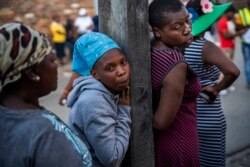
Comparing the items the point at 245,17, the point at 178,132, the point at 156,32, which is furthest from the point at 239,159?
the point at 245,17

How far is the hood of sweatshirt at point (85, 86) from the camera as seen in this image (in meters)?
2.15

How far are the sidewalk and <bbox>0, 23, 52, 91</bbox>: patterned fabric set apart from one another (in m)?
3.56

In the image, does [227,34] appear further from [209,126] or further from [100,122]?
[100,122]

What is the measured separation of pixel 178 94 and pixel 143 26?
1.28 feet

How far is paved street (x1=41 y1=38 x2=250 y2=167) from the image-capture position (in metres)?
4.98

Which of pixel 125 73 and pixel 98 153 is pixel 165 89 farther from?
pixel 98 153

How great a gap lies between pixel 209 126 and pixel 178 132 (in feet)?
2.57

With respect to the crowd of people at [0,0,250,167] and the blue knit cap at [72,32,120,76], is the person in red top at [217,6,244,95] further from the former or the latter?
the blue knit cap at [72,32,120,76]

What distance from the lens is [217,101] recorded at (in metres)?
3.17

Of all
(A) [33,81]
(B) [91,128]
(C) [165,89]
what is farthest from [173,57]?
(A) [33,81]

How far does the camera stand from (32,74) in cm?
165

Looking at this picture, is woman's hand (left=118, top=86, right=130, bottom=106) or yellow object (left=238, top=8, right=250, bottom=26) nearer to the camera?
woman's hand (left=118, top=86, right=130, bottom=106)

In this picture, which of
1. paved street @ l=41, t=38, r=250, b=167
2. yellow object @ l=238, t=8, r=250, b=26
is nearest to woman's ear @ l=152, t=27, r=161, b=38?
paved street @ l=41, t=38, r=250, b=167

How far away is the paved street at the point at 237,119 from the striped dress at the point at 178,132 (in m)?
2.48
